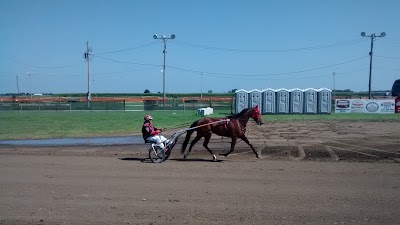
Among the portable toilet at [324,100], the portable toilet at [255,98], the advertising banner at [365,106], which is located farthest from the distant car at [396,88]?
the portable toilet at [255,98]

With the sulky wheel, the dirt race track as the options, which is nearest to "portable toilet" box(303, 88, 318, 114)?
the dirt race track

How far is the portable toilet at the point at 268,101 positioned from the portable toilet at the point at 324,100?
15.6ft

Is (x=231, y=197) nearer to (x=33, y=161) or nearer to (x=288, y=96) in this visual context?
(x=33, y=161)

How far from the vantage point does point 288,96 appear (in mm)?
49156

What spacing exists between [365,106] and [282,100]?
8.70 meters

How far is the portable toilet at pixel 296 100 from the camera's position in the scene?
161 ft

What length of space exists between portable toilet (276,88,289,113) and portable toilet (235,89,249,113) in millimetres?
3316

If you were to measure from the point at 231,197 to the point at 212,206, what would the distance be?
83 centimetres

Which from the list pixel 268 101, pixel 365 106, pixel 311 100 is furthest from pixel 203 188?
pixel 365 106

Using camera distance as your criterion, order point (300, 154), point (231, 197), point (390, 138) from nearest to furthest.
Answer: point (231, 197), point (300, 154), point (390, 138)

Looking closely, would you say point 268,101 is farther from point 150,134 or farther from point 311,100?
point 150,134

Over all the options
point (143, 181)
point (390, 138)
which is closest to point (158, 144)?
point (143, 181)

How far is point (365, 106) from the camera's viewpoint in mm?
48375

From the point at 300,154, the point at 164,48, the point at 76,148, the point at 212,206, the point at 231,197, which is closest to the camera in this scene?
the point at 212,206
